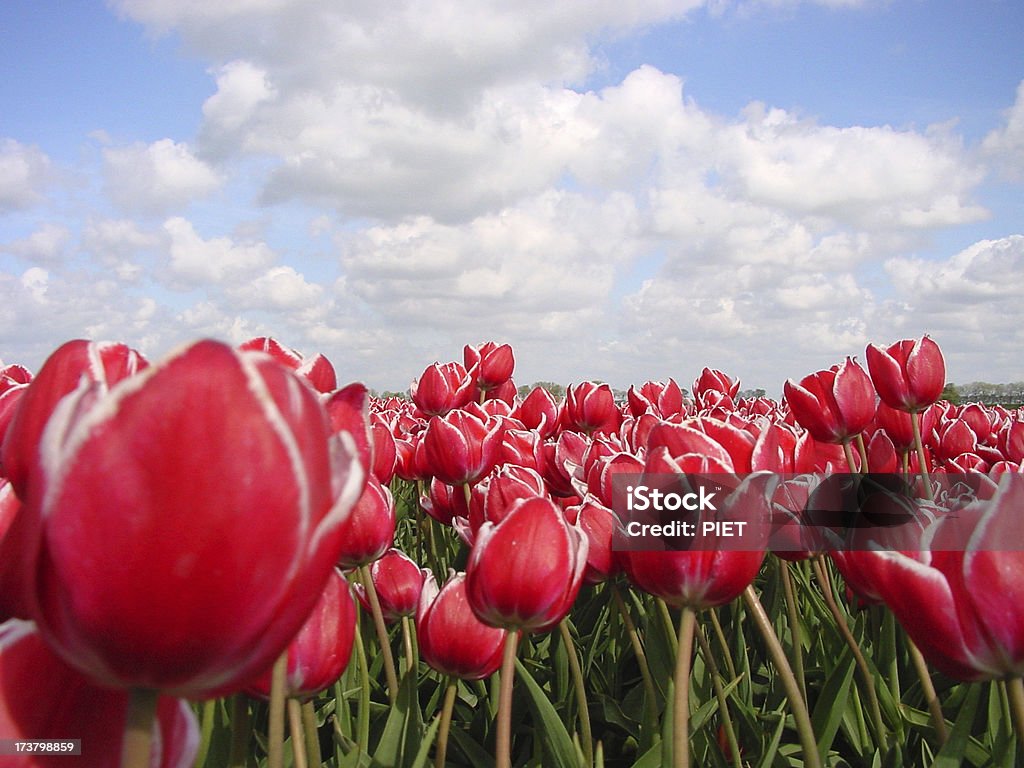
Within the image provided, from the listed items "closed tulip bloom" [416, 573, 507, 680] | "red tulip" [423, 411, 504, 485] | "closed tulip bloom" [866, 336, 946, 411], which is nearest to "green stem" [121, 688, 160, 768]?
"closed tulip bloom" [416, 573, 507, 680]

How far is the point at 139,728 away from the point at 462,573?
1.34 meters

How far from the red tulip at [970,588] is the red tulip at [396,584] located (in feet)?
5.34

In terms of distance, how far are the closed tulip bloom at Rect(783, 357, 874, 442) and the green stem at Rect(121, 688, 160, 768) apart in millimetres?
2857

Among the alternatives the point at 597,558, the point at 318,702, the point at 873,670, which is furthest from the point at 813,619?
the point at 318,702

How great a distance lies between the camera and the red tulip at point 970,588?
1183mm

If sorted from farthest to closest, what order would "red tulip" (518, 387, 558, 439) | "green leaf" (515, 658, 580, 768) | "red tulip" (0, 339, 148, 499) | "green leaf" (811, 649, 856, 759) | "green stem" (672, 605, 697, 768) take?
1. "red tulip" (518, 387, 558, 439)
2. "green leaf" (811, 649, 856, 759)
3. "green leaf" (515, 658, 580, 768)
4. "green stem" (672, 605, 697, 768)
5. "red tulip" (0, 339, 148, 499)

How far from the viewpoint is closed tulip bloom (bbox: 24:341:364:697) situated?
1.93 feet

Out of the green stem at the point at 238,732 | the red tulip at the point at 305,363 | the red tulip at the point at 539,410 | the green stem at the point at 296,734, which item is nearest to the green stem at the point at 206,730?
the green stem at the point at 296,734

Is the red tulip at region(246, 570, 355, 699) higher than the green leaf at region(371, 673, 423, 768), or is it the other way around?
the red tulip at region(246, 570, 355, 699)

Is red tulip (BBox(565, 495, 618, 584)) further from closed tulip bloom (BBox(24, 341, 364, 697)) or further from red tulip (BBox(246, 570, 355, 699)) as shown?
closed tulip bloom (BBox(24, 341, 364, 697))

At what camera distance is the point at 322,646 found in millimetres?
1488

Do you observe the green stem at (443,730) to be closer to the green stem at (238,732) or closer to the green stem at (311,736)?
the green stem at (311,736)

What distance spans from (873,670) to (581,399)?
2.42 meters

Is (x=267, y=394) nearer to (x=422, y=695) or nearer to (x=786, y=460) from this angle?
(x=786, y=460)
